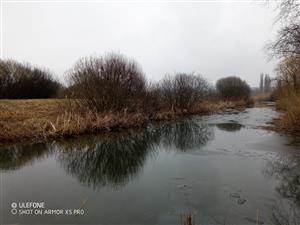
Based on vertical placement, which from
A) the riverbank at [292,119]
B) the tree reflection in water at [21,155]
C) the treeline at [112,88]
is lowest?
the tree reflection in water at [21,155]

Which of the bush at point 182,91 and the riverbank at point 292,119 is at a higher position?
the bush at point 182,91

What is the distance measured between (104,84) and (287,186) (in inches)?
443

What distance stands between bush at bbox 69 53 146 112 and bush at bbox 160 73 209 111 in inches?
278

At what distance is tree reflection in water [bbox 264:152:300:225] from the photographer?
3869 mm

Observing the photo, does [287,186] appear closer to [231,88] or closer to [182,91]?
[182,91]

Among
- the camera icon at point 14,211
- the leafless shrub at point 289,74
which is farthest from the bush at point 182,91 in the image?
the camera icon at point 14,211

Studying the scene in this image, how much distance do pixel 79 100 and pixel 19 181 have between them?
8.55 meters

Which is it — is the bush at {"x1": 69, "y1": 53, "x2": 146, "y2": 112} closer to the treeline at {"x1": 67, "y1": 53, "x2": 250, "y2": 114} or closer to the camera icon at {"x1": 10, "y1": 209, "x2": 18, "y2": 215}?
the treeline at {"x1": 67, "y1": 53, "x2": 250, "y2": 114}

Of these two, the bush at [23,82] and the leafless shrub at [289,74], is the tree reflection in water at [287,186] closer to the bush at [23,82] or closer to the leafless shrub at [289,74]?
the leafless shrub at [289,74]

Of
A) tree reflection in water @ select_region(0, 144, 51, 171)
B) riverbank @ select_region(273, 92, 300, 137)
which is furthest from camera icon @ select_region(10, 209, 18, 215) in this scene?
riverbank @ select_region(273, 92, 300, 137)

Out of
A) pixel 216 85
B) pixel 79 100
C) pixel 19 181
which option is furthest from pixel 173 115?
pixel 216 85

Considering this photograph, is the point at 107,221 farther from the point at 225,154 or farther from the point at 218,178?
the point at 225,154

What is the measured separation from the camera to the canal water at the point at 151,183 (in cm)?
401

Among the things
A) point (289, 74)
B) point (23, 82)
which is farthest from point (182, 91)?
point (23, 82)
